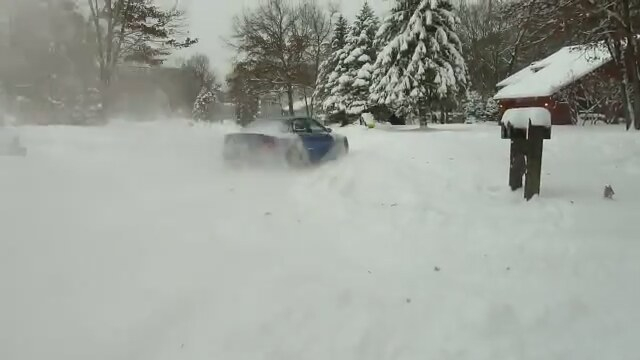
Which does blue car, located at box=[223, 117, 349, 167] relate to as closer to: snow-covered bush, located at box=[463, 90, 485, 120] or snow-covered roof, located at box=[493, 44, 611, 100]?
snow-covered roof, located at box=[493, 44, 611, 100]

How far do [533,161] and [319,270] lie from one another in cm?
310

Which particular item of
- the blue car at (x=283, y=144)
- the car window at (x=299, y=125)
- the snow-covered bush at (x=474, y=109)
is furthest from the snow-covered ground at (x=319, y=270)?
the snow-covered bush at (x=474, y=109)

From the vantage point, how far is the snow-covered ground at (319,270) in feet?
9.97

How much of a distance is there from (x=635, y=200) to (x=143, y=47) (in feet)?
19.4

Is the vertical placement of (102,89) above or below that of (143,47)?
below

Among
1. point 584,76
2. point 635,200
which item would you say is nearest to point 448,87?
point 584,76

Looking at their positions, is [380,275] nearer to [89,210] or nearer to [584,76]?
[89,210]

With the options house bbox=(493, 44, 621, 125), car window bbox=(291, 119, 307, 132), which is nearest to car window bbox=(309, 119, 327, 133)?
car window bbox=(291, 119, 307, 132)

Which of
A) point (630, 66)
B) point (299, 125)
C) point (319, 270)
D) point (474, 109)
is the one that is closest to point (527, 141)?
point (319, 270)

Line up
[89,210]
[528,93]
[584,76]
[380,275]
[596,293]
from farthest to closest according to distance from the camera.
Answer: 1. [528,93]
2. [584,76]
3. [89,210]
4. [380,275]
5. [596,293]

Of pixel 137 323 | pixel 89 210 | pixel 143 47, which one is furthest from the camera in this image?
pixel 143 47

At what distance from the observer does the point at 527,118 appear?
6078 millimetres

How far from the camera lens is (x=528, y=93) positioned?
1046 inches

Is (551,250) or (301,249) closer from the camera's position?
(551,250)
